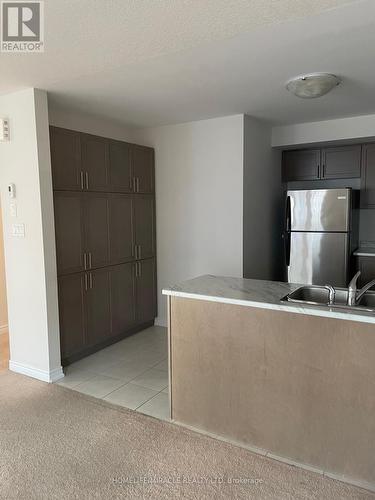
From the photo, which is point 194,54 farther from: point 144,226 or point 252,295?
point 144,226

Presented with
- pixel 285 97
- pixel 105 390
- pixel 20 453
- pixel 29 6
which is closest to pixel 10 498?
pixel 20 453

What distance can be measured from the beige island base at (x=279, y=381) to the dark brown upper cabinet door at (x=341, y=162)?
2.86 m

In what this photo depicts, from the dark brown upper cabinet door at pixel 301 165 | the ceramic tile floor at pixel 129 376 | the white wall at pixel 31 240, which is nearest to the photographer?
the ceramic tile floor at pixel 129 376

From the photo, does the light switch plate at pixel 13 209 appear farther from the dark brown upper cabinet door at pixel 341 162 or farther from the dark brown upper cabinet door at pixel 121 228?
the dark brown upper cabinet door at pixel 341 162

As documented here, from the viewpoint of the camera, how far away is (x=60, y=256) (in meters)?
3.32

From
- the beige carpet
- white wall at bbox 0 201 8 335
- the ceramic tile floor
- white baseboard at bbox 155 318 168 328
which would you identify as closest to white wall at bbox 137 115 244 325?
white baseboard at bbox 155 318 168 328

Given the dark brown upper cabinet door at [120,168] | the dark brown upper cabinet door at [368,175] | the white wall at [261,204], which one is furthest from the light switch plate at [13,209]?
the dark brown upper cabinet door at [368,175]

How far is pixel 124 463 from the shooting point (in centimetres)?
215

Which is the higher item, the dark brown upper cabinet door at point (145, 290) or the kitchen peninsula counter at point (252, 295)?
the kitchen peninsula counter at point (252, 295)

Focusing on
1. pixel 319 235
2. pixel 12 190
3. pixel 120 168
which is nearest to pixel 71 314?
pixel 12 190

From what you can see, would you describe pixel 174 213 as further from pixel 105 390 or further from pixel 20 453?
pixel 20 453

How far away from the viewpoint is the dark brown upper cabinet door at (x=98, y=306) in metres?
3.67

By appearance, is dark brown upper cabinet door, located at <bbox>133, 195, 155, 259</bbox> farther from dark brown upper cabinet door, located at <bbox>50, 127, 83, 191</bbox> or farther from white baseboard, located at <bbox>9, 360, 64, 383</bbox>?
white baseboard, located at <bbox>9, 360, 64, 383</bbox>

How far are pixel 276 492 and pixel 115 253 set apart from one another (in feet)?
8.73
